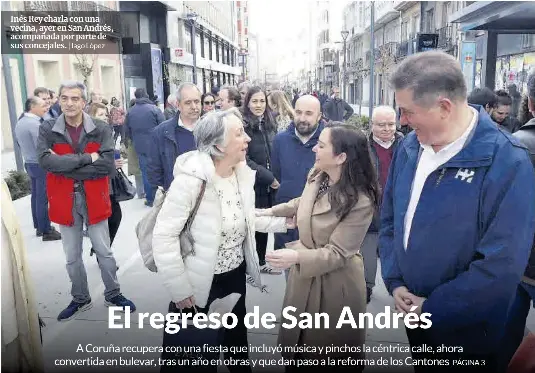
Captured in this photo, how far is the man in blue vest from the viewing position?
1509 millimetres

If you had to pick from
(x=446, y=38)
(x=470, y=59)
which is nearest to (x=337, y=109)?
(x=470, y=59)

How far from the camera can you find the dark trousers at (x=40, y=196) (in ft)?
17.2

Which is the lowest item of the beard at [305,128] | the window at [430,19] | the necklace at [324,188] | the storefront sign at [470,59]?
the necklace at [324,188]

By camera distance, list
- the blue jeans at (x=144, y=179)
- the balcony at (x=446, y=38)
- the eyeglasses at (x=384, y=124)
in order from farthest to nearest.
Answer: the balcony at (x=446, y=38) < the blue jeans at (x=144, y=179) < the eyeglasses at (x=384, y=124)

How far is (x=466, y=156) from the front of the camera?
1552 mm

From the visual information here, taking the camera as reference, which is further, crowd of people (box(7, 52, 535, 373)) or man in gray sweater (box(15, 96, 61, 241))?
man in gray sweater (box(15, 96, 61, 241))

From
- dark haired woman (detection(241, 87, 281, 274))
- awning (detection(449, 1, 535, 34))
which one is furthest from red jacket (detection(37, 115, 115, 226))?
awning (detection(449, 1, 535, 34))

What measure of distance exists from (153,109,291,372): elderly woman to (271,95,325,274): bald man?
1169 millimetres

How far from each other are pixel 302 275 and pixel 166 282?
0.65m

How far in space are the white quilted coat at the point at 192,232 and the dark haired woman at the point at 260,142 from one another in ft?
5.90

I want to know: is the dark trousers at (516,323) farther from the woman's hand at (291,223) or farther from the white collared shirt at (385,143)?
the white collared shirt at (385,143)

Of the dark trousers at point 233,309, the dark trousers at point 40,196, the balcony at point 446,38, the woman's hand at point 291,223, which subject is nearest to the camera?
the dark trousers at point 233,309

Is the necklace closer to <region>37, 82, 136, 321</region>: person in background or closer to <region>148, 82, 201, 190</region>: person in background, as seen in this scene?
<region>37, 82, 136, 321</region>: person in background

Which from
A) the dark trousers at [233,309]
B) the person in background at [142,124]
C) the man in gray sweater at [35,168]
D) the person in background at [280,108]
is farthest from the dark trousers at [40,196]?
the dark trousers at [233,309]
